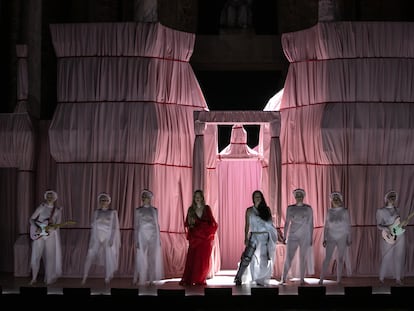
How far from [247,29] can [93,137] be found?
492 cm

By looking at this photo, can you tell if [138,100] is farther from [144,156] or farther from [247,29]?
[247,29]

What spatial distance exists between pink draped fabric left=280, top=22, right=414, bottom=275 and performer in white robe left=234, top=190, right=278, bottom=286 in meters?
1.66

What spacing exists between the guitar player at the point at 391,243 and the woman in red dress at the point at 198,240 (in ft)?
8.55

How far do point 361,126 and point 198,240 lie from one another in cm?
352

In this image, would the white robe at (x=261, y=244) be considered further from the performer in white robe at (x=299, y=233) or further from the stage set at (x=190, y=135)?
the stage set at (x=190, y=135)

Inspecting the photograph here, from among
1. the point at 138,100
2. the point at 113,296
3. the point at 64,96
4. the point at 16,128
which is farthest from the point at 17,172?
the point at 113,296

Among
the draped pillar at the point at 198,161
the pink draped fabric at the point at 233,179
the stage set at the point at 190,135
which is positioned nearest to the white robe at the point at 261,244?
the stage set at the point at 190,135

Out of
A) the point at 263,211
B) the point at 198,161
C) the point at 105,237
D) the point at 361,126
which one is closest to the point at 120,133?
the point at 198,161

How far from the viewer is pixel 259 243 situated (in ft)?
41.8

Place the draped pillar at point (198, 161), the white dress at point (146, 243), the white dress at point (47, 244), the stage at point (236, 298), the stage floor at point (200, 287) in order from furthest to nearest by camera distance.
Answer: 1. the draped pillar at point (198, 161)
2. the white dress at point (47, 244)
3. the white dress at point (146, 243)
4. the stage floor at point (200, 287)
5. the stage at point (236, 298)

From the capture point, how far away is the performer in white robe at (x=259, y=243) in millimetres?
12609

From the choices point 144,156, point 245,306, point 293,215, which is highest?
point 144,156

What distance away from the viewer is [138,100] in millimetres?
14367

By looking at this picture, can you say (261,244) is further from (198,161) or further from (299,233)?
(198,161)
